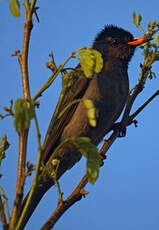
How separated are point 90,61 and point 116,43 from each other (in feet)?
8.37

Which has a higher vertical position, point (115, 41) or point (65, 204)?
point (115, 41)

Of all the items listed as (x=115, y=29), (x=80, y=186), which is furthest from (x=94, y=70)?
(x=115, y=29)

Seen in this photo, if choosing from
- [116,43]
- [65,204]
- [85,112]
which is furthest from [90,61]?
[116,43]

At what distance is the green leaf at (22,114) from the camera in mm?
795

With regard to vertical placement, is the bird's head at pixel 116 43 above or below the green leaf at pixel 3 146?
above

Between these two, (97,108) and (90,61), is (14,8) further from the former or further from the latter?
(97,108)

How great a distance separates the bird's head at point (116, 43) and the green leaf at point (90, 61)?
2.33 metres

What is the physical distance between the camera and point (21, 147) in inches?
37.1

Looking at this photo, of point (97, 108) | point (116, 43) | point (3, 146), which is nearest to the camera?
point (3, 146)

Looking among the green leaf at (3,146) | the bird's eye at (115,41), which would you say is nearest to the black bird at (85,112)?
the bird's eye at (115,41)

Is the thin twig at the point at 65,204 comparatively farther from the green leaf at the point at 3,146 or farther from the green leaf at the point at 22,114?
the green leaf at the point at 22,114

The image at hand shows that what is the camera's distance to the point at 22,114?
80 centimetres

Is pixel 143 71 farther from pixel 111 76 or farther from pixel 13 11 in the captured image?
pixel 111 76

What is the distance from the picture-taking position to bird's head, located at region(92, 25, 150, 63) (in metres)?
3.33
